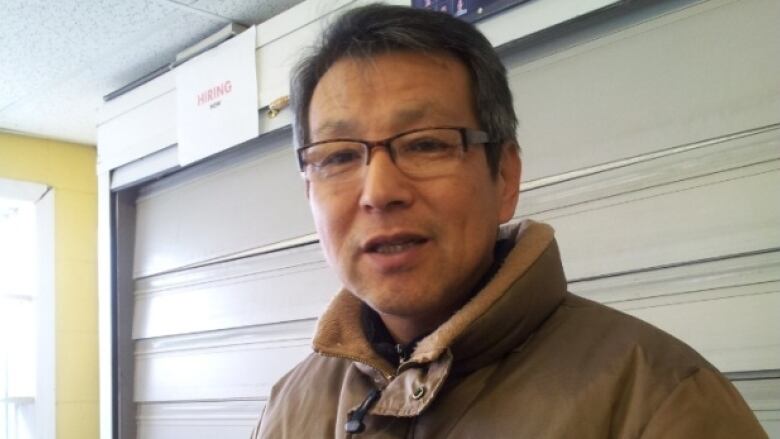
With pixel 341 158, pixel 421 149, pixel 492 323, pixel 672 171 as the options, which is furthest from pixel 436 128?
pixel 672 171

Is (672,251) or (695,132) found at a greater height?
(695,132)

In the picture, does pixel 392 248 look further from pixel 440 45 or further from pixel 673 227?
pixel 673 227

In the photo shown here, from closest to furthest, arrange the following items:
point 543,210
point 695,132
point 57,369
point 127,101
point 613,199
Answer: point 695,132 < point 613,199 < point 543,210 < point 127,101 < point 57,369

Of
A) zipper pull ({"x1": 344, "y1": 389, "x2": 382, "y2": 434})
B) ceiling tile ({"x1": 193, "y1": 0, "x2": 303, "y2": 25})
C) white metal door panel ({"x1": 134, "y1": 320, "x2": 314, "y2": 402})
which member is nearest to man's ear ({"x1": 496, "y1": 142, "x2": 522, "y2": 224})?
zipper pull ({"x1": 344, "y1": 389, "x2": 382, "y2": 434})

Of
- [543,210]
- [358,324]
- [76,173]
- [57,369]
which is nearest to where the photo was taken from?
[358,324]

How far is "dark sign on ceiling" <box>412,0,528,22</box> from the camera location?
1.55m

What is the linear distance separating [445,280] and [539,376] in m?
0.18

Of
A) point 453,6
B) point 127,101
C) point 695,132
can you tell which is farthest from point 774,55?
point 127,101

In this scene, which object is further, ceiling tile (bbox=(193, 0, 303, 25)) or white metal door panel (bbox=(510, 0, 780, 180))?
ceiling tile (bbox=(193, 0, 303, 25))

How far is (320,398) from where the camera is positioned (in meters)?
1.19

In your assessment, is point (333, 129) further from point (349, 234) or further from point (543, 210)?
point (543, 210)

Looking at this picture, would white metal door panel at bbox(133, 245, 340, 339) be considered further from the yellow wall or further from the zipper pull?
the zipper pull

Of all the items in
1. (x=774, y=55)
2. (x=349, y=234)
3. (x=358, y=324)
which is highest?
(x=774, y=55)

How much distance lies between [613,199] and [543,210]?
0.16 meters
